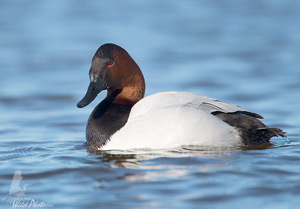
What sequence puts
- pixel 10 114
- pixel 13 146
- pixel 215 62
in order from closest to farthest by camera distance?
pixel 13 146
pixel 10 114
pixel 215 62

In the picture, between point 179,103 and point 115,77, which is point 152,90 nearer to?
point 115,77

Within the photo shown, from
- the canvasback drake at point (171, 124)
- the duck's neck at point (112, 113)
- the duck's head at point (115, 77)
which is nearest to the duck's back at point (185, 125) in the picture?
the canvasback drake at point (171, 124)

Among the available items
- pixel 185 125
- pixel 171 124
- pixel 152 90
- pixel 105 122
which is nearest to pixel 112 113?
pixel 105 122

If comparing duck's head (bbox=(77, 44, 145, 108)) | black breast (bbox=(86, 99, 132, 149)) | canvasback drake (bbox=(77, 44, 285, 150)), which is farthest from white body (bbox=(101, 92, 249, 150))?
duck's head (bbox=(77, 44, 145, 108))

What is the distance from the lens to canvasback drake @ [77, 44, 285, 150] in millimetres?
5680

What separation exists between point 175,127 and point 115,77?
1066 mm

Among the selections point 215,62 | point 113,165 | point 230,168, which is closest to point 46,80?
point 215,62

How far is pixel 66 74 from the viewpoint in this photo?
1055cm

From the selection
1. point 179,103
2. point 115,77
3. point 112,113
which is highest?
point 115,77

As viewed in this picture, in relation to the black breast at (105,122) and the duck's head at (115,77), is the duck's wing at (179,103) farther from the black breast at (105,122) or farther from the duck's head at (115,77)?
the duck's head at (115,77)

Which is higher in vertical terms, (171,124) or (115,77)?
(115,77)

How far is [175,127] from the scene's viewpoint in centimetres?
567

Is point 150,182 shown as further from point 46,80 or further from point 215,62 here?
point 215,62

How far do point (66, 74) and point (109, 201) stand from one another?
633 centimetres
